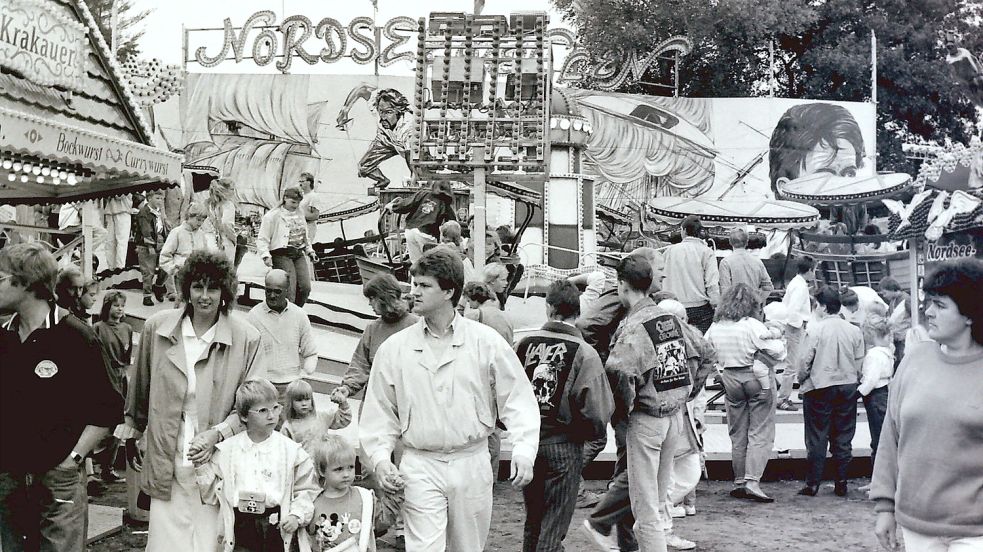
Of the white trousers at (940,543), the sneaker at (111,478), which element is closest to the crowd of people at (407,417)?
the white trousers at (940,543)

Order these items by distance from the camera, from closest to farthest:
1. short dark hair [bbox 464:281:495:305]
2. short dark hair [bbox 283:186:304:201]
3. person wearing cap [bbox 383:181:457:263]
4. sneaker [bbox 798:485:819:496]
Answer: short dark hair [bbox 464:281:495:305], sneaker [bbox 798:485:819:496], short dark hair [bbox 283:186:304:201], person wearing cap [bbox 383:181:457:263]

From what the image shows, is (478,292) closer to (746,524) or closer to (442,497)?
(746,524)

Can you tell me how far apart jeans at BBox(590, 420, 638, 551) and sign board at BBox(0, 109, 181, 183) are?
13.9 feet

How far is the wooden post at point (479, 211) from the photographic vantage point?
34.5ft

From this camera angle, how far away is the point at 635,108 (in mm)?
28125

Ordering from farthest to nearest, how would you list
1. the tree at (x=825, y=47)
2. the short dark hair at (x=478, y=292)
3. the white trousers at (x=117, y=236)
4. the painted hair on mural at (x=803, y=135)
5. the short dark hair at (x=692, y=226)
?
the tree at (x=825, y=47)
the painted hair on mural at (x=803, y=135)
the white trousers at (x=117, y=236)
the short dark hair at (x=692, y=226)
the short dark hair at (x=478, y=292)

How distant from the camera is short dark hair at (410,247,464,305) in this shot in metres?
Answer: 4.41

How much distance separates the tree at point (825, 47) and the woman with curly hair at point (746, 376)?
2531cm

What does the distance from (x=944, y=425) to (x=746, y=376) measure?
4.89 m

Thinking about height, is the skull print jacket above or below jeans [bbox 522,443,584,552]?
above

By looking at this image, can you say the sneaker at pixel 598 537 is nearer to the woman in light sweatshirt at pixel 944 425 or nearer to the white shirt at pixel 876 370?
the woman in light sweatshirt at pixel 944 425

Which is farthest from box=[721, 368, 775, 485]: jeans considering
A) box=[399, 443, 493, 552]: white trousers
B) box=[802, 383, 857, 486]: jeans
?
box=[399, 443, 493, 552]: white trousers

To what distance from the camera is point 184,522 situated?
470 cm

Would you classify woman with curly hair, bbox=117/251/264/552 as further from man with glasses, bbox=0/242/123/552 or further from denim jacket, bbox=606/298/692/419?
denim jacket, bbox=606/298/692/419
